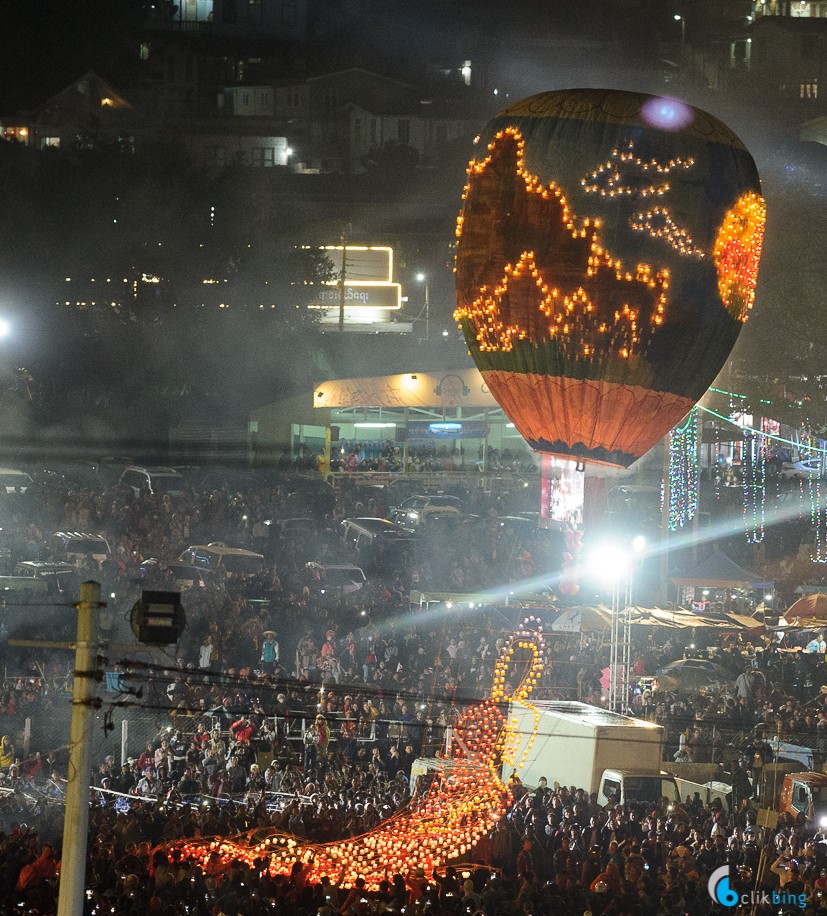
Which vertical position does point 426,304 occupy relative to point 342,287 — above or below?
above

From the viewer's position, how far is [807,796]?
14.9m

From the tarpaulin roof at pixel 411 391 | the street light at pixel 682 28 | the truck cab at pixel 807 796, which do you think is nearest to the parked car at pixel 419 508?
the tarpaulin roof at pixel 411 391

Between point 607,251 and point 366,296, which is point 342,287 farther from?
point 607,251

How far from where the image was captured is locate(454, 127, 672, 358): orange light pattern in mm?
15406

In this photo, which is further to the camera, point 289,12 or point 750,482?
point 289,12

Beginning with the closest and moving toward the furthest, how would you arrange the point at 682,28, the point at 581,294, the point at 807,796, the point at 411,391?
1. the point at 807,796
2. the point at 581,294
3. the point at 411,391
4. the point at 682,28

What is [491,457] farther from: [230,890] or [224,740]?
[230,890]

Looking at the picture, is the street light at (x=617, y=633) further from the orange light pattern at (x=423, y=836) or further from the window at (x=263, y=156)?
the window at (x=263, y=156)

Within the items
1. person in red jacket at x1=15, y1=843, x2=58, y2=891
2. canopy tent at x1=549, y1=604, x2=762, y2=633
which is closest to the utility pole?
canopy tent at x1=549, y1=604, x2=762, y2=633

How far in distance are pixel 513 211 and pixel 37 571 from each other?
416 inches

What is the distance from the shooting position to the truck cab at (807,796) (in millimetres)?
14719

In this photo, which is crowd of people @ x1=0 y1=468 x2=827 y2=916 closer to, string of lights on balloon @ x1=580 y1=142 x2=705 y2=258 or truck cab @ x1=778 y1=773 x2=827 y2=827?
truck cab @ x1=778 y1=773 x2=827 y2=827

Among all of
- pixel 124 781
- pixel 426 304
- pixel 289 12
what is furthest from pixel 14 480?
pixel 289 12

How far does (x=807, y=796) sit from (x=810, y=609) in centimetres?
971
